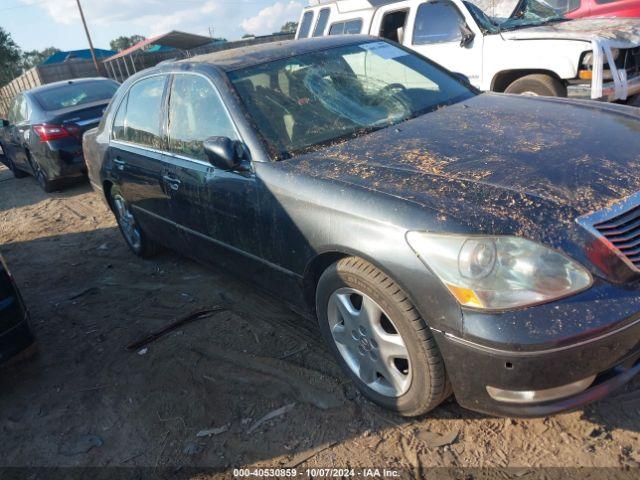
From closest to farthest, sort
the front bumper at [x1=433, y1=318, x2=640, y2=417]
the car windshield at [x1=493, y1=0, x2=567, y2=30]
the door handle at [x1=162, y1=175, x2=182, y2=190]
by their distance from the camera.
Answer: the front bumper at [x1=433, y1=318, x2=640, y2=417], the door handle at [x1=162, y1=175, x2=182, y2=190], the car windshield at [x1=493, y1=0, x2=567, y2=30]

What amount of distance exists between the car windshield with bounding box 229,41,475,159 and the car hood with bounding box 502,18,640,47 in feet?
9.83

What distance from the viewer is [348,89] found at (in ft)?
10.7

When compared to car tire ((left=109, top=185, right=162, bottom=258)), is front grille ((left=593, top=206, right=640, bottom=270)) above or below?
above

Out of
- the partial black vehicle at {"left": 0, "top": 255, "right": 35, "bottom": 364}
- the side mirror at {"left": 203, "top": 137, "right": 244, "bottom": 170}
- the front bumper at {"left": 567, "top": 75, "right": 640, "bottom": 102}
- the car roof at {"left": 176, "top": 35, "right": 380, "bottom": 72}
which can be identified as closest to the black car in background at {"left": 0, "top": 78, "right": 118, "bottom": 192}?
the car roof at {"left": 176, "top": 35, "right": 380, "bottom": 72}

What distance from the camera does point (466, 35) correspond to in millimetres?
6840

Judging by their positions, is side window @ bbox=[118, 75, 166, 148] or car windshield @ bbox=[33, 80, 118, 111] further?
car windshield @ bbox=[33, 80, 118, 111]

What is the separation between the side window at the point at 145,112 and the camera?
376 centimetres

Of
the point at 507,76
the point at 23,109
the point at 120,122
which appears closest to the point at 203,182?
the point at 120,122

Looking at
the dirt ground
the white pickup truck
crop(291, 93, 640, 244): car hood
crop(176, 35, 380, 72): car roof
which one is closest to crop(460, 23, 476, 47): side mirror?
the white pickup truck

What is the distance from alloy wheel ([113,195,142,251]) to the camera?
4734mm

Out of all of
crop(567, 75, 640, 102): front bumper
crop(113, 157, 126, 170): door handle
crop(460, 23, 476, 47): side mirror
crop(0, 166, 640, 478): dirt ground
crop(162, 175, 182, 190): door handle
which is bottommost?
crop(0, 166, 640, 478): dirt ground

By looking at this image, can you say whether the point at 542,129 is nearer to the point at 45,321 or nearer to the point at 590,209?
the point at 590,209

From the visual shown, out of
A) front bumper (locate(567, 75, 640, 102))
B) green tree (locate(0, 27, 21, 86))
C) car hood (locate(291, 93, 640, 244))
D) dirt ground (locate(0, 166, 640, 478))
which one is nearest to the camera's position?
car hood (locate(291, 93, 640, 244))

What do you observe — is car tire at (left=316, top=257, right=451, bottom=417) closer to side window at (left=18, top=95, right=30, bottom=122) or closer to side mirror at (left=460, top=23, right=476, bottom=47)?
side mirror at (left=460, top=23, right=476, bottom=47)
